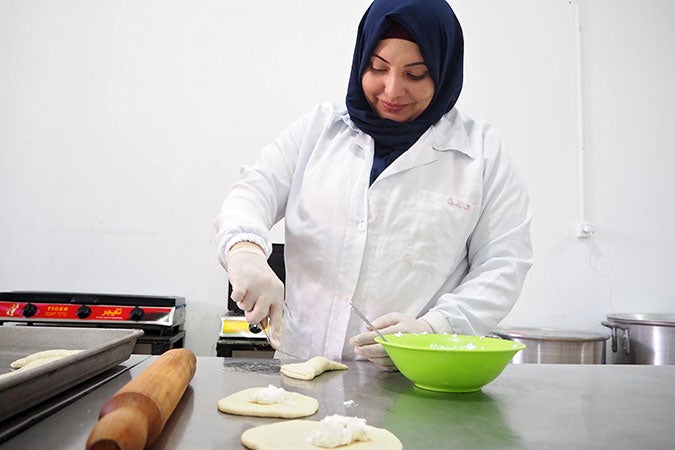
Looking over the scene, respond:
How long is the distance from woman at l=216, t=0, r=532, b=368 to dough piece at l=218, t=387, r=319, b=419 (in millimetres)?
469

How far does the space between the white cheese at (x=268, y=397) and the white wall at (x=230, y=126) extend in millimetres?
1984

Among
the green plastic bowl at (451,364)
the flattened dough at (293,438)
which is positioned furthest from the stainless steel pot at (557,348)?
the flattened dough at (293,438)

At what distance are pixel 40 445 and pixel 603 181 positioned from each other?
296cm

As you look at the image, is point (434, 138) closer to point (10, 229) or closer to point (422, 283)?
point (422, 283)

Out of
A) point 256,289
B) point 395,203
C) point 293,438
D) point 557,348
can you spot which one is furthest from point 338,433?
point 557,348

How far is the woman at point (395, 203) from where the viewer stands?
128cm

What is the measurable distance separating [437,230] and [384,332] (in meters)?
0.33

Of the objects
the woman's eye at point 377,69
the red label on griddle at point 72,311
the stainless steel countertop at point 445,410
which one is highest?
the woman's eye at point 377,69

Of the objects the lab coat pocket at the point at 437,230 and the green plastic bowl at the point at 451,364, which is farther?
the lab coat pocket at the point at 437,230

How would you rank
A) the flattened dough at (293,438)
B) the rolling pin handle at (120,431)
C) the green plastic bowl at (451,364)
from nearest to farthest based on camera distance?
the rolling pin handle at (120,431), the flattened dough at (293,438), the green plastic bowl at (451,364)

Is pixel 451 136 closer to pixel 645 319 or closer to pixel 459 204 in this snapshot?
pixel 459 204

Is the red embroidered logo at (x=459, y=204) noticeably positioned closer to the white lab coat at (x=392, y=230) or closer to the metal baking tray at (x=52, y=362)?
the white lab coat at (x=392, y=230)

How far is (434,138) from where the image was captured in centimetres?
141

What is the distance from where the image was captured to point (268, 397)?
778mm
